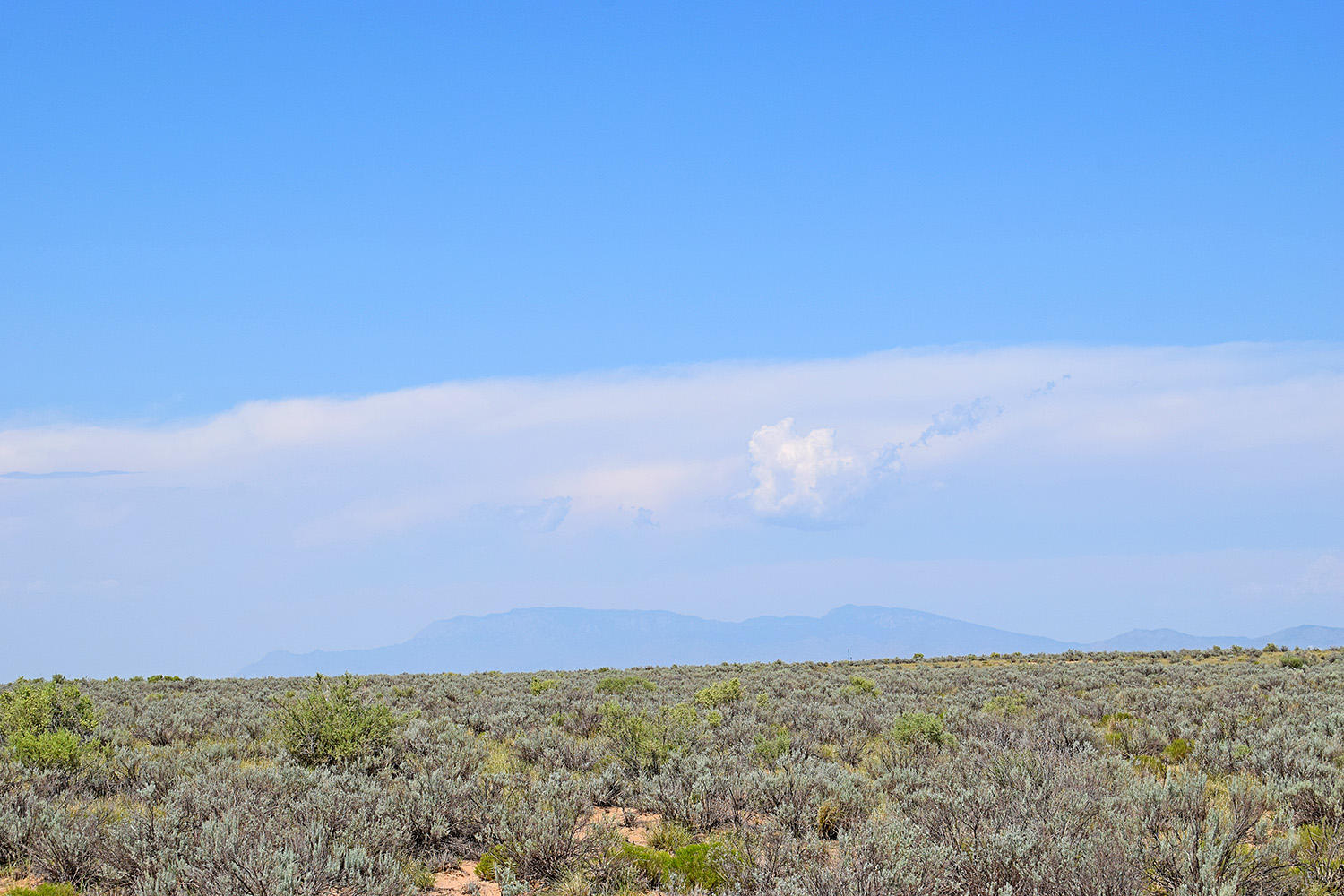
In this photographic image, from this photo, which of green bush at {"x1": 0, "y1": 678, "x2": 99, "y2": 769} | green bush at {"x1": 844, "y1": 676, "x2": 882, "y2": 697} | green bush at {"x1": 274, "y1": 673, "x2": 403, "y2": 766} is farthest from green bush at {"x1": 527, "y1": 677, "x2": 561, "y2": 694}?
green bush at {"x1": 0, "y1": 678, "x2": 99, "y2": 769}

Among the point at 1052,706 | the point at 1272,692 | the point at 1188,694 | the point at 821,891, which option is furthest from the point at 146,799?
the point at 1272,692

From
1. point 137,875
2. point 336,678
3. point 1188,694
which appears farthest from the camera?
point 1188,694

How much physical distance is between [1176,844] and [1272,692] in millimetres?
17754

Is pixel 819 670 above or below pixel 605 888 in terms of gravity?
below

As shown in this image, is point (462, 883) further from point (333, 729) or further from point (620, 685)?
point (620, 685)

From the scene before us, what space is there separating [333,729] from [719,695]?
39.5 feet

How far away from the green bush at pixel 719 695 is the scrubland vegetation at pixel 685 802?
169 inches

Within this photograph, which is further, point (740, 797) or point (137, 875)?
point (740, 797)

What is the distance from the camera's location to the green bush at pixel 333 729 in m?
12.6

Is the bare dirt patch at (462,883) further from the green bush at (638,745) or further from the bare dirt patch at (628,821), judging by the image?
the green bush at (638,745)

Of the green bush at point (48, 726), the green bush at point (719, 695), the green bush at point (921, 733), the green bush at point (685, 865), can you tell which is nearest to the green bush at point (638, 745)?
the green bush at point (685, 865)

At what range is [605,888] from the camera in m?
7.30

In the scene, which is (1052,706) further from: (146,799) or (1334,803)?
(146,799)

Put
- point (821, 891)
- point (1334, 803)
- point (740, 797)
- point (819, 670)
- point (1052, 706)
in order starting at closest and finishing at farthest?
point (821, 891), point (1334, 803), point (740, 797), point (1052, 706), point (819, 670)
